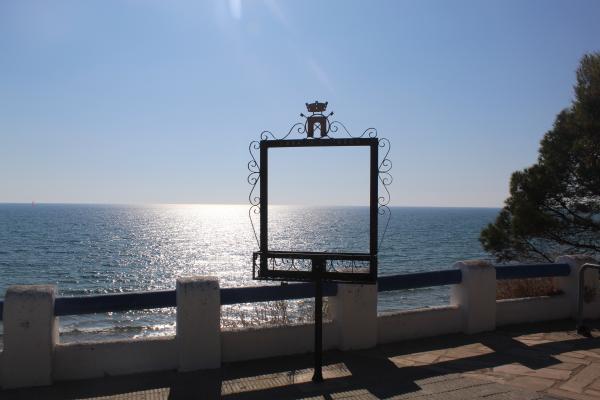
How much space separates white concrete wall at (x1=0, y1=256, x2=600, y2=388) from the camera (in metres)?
5.10

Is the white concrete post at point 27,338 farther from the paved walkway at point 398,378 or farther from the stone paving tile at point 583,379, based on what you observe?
the stone paving tile at point 583,379

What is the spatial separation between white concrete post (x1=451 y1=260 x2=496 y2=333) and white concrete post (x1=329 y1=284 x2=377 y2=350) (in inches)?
59.4

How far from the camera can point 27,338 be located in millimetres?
5098

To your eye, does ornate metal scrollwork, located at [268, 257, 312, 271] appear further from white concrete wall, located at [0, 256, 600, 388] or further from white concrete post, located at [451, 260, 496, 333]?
white concrete post, located at [451, 260, 496, 333]

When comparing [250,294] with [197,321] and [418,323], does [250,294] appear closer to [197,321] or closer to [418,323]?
[197,321]

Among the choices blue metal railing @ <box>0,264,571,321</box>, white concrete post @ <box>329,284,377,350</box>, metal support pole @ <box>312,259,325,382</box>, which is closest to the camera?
metal support pole @ <box>312,259,325,382</box>

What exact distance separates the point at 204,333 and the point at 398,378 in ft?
6.89

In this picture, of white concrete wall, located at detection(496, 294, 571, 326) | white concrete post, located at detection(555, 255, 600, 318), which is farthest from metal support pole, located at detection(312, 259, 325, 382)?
white concrete post, located at detection(555, 255, 600, 318)

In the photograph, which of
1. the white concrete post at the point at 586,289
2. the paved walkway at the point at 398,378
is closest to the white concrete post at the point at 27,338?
the paved walkway at the point at 398,378

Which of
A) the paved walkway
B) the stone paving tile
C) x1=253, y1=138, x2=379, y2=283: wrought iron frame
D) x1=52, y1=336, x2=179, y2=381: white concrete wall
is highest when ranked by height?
x1=253, y1=138, x2=379, y2=283: wrought iron frame

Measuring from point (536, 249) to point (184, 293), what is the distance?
10190 millimetres

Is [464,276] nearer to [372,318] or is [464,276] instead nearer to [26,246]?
[372,318]

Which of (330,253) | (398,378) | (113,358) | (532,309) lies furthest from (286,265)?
(330,253)

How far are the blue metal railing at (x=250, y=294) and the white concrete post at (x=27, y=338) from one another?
20 centimetres
